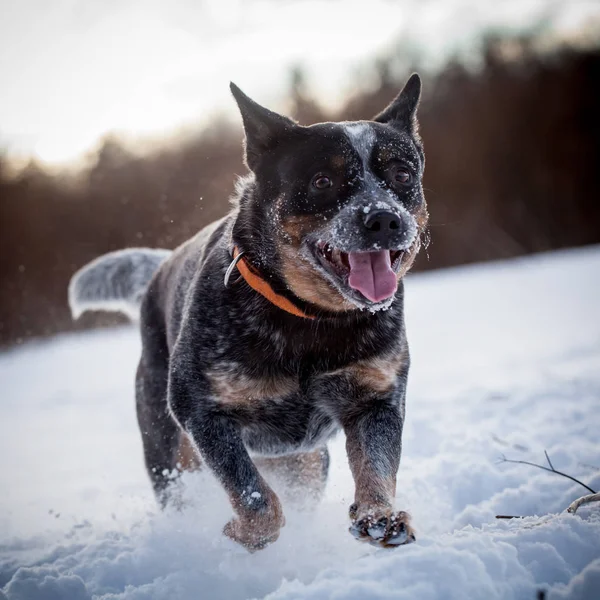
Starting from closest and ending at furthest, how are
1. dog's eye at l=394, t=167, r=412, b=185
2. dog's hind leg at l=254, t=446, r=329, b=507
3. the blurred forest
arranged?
dog's eye at l=394, t=167, r=412, b=185 < dog's hind leg at l=254, t=446, r=329, b=507 < the blurred forest

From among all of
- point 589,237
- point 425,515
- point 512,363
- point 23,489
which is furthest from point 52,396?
point 589,237

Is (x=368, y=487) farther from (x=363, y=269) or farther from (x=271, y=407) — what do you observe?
(x=363, y=269)

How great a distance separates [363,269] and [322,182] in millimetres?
453

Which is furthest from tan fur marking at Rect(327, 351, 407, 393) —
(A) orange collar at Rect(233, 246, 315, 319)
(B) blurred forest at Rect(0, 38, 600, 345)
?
(B) blurred forest at Rect(0, 38, 600, 345)

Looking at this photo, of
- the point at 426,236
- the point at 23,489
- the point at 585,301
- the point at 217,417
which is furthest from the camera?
the point at 585,301

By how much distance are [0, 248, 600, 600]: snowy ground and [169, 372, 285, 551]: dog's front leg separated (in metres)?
0.25

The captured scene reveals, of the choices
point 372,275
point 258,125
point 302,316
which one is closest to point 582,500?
point 372,275

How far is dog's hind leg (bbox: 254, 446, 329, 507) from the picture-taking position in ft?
12.6

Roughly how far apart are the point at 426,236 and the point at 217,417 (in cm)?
142

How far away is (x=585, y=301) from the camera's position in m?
10.2

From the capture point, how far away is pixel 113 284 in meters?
4.86

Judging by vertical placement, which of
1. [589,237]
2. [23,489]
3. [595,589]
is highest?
[595,589]

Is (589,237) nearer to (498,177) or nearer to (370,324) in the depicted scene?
(498,177)

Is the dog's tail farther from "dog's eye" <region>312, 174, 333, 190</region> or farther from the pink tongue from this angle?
the pink tongue
